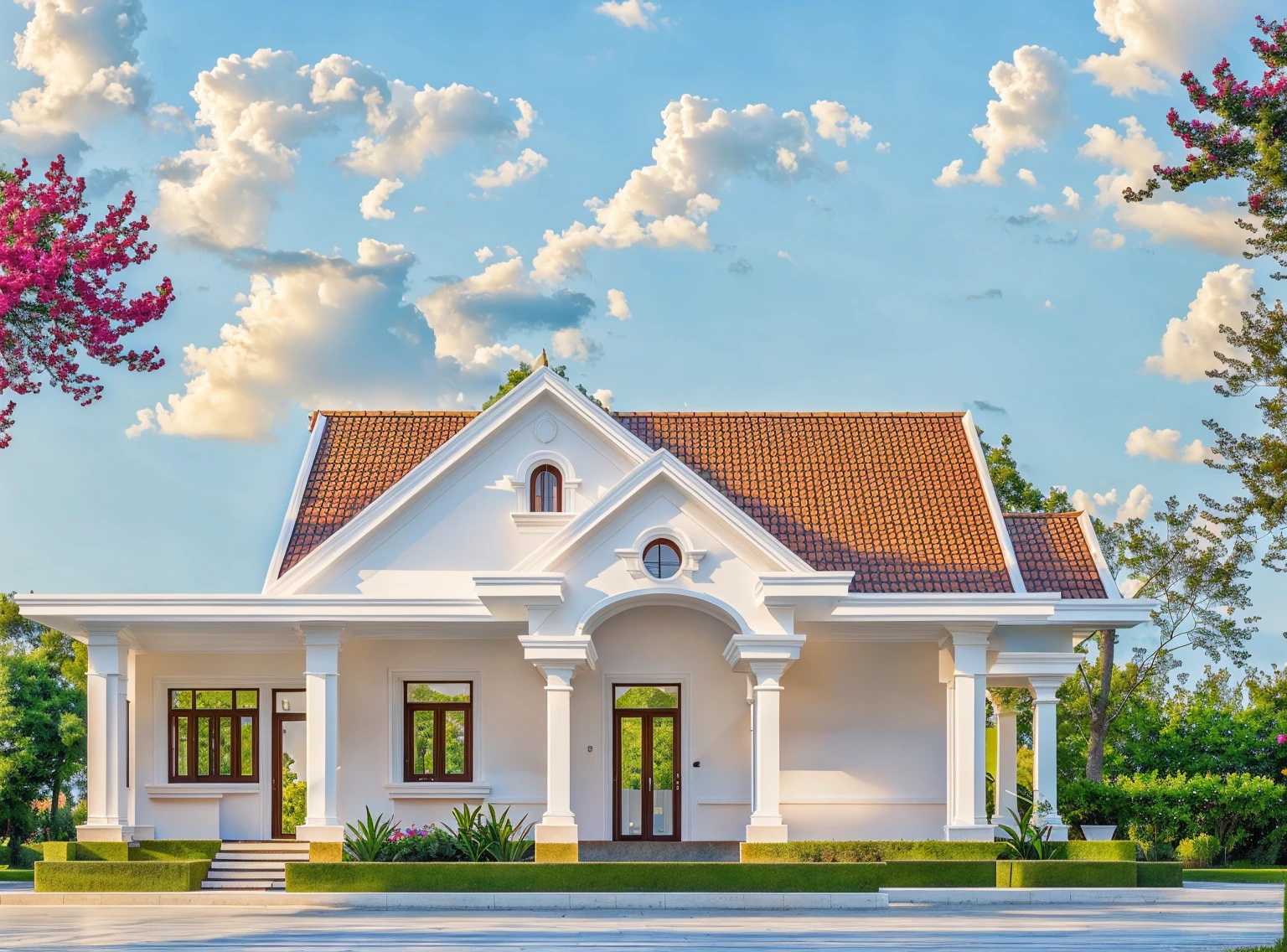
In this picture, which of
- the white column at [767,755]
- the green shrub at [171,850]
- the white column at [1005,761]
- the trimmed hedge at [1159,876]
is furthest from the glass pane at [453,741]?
the trimmed hedge at [1159,876]

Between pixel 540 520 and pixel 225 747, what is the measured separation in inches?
257

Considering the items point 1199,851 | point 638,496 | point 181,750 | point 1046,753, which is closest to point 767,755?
point 638,496

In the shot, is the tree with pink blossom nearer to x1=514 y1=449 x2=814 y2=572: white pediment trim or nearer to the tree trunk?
x1=514 y1=449 x2=814 y2=572: white pediment trim

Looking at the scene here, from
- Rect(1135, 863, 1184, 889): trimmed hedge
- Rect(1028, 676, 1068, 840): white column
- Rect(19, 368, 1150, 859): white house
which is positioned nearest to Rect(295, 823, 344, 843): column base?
Rect(19, 368, 1150, 859): white house

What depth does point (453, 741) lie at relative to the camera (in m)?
25.9

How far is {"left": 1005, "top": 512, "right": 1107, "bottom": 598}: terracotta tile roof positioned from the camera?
26203 millimetres

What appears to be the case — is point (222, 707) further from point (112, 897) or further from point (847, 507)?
point (847, 507)

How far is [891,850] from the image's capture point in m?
23.4

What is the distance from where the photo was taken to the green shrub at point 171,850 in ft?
80.3

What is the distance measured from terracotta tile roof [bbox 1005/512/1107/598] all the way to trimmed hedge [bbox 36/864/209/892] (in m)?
14.3

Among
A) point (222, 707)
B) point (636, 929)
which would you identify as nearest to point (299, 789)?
point (222, 707)

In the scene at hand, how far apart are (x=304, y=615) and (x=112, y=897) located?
4.89 metres

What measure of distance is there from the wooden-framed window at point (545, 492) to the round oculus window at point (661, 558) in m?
3.40

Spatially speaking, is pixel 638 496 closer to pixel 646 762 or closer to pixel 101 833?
pixel 646 762
